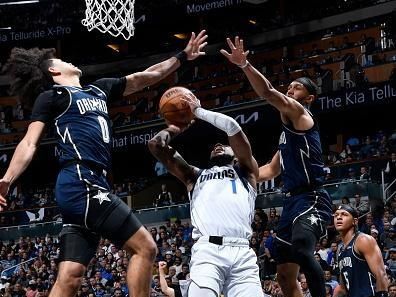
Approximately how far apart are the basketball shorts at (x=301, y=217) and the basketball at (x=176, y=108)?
46.5 inches

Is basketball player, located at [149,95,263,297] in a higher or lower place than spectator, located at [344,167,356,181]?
lower

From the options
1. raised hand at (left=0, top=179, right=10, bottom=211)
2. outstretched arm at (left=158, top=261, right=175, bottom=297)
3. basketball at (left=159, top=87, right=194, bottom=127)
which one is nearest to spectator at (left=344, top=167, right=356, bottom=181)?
outstretched arm at (left=158, top=261, right=175, bottom=297)

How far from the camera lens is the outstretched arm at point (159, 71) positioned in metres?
5.76

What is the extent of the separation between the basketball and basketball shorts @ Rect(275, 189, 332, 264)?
118 centimetres

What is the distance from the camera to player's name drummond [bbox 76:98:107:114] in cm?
507

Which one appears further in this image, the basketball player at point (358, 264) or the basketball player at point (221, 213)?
the basketball player at point (358, 264)

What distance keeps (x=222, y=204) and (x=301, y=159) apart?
1.11 meters

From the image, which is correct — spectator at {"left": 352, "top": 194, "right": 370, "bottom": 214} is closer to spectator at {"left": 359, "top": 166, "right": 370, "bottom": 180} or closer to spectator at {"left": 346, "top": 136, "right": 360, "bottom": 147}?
spectator at {"left": 359, "top": 166, "right": 370, "bottom": 180}

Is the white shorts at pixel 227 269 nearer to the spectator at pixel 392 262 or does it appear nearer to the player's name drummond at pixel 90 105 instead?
the player's name drummond at pixel 90 105

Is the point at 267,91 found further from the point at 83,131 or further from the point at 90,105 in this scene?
the point at 83,131

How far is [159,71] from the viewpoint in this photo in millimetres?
5973

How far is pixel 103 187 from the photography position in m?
4.93

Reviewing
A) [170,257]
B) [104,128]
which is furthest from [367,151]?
[104,128]

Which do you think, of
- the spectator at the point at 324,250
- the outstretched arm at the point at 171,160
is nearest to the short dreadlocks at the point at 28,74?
the outstretched arm at the point at 171,160
